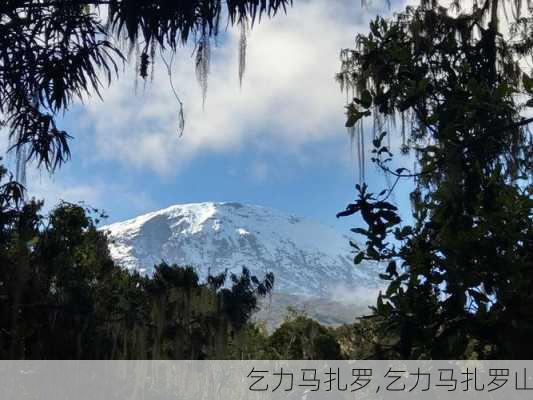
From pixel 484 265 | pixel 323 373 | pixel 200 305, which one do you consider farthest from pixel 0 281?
pixel 484 265

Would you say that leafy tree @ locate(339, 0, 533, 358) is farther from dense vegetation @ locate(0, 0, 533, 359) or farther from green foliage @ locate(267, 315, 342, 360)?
green foliage @ locate(267, 315, 342, 360)

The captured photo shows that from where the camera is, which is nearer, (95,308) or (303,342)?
(95,308)

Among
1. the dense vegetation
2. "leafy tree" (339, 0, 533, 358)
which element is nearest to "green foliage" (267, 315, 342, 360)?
the dense vegetation

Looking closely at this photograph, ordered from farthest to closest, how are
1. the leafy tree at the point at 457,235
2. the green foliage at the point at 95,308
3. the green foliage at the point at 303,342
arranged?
the green foliage at the point at 303,342 → the green foliage at the point at 95,308 → the leafy tree at the point at 457,235

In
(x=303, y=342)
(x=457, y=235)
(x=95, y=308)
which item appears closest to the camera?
(x=457, y=235)

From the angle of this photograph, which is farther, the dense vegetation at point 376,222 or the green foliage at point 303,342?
the green foliage at point 303,342

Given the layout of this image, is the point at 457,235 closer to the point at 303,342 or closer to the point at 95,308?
the point at 95,308

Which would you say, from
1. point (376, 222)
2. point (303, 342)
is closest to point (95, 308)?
point (303, 342)

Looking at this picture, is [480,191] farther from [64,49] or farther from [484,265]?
[64,49]

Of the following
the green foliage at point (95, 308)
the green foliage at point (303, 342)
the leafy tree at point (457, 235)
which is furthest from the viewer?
the green foliage at point (303, 342)

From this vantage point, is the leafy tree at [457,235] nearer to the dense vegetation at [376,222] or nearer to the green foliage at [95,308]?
the dense vegetation at [376,222]

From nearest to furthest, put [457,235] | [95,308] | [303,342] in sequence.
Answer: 1. [457,235]
2. [95,308]
3. [303,342]

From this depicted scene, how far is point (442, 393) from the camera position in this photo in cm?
283

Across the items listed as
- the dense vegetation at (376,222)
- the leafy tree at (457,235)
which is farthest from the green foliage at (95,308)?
the leafy tree at (457,235)
